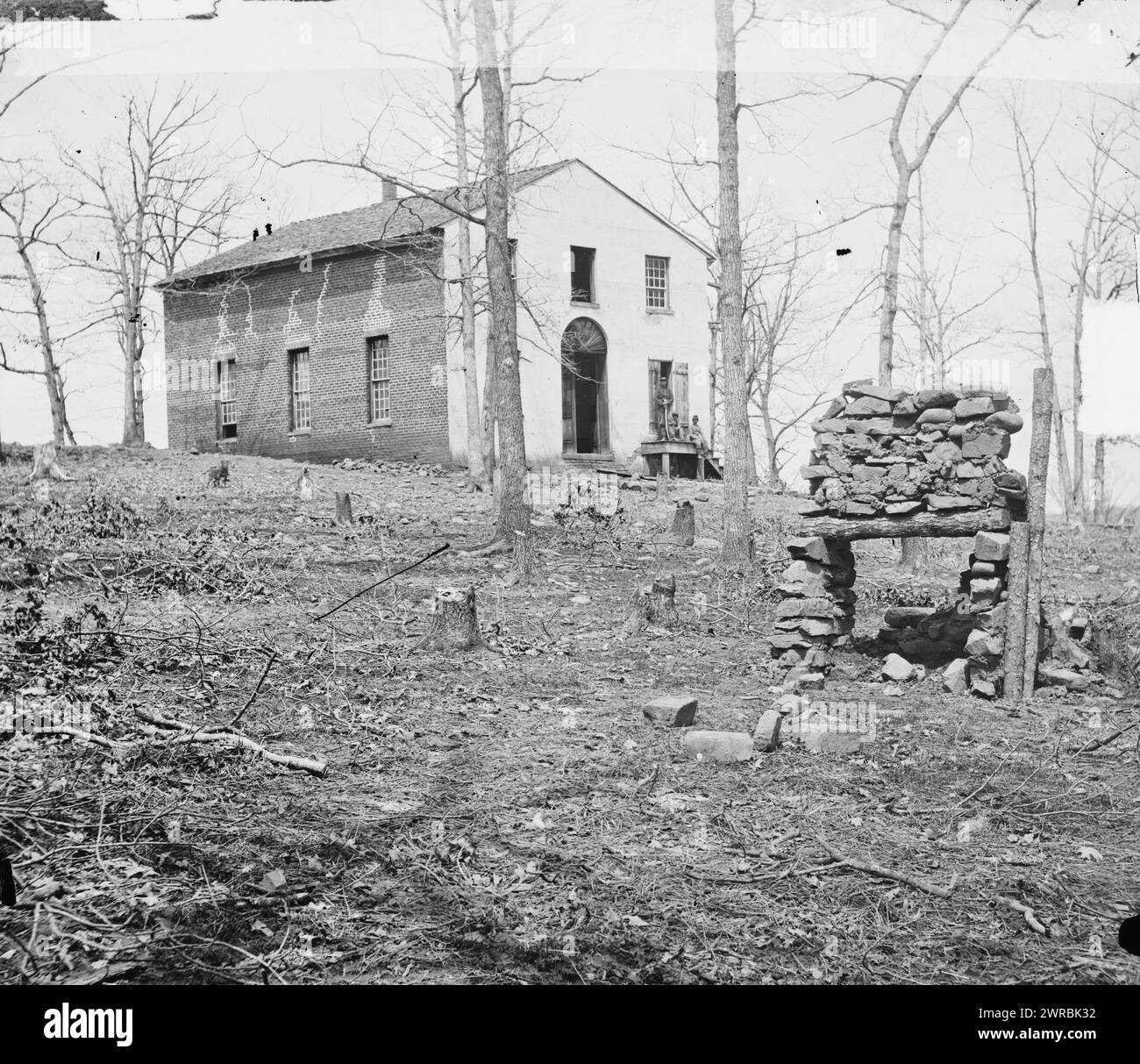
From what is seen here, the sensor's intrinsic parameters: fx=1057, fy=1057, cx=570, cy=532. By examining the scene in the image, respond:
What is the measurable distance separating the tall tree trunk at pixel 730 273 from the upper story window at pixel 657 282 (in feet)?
44.5

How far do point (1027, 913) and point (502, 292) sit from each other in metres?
9.88

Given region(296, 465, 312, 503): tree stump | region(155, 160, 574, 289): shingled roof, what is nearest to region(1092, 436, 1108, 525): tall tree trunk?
region(155, 160, 574, 289): shingled roof

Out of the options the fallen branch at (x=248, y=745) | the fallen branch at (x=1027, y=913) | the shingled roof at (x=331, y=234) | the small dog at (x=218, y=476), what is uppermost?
the shingled roof at (x=331, y=234)

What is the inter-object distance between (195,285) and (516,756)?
1018 inches

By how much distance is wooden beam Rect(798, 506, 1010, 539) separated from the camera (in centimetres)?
870

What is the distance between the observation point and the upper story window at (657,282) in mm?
27750

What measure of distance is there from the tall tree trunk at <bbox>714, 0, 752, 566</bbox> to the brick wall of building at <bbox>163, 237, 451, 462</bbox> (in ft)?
33.2

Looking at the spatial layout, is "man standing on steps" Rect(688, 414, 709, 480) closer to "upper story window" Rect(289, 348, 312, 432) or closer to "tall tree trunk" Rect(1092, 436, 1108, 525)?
"upper story window" Rect(289, 348, 312, 432)

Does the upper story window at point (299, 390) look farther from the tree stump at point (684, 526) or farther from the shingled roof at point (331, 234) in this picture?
the tree stump at point (684, 526)

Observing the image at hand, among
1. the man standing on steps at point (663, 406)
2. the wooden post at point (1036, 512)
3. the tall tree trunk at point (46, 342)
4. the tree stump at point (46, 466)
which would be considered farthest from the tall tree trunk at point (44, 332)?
the wooden post at point (1036, 512)

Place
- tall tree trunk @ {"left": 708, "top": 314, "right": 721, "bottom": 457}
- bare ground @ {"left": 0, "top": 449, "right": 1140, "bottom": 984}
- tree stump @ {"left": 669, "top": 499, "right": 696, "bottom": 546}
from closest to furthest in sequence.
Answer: bare ground @ {"left": 0, "top": 449, "right": 1140, "bottom": 984} → tree stump @ {"left": 669, "top": 499, "right": 696, "bottom": 546} → tall tree trunk @ {"left": 708, "top": 314, "right": 721, "bottom": 457}

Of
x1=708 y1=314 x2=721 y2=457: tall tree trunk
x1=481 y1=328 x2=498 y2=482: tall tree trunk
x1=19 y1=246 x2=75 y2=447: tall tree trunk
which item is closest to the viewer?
x1=481 y1=328 x2=498 y2=482: tall tree trunk

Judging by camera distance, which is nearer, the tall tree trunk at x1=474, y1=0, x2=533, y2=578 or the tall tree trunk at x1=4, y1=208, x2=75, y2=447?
the tall tree trunk at x1=474, y1=0, x2=533, y2=578
